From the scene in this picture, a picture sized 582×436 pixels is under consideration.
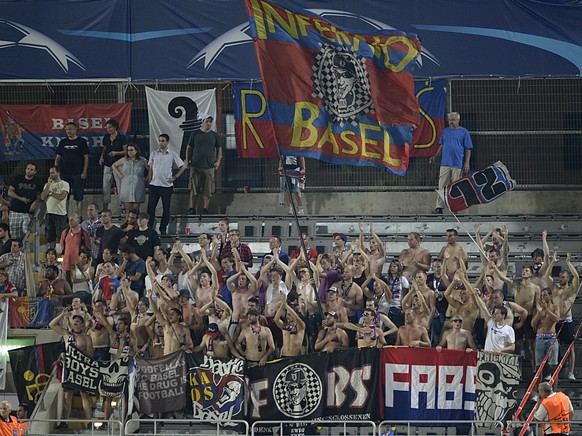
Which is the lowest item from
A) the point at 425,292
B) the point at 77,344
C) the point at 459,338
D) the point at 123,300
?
the point at 77,344

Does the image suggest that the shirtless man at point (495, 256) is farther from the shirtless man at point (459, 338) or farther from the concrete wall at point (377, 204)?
the concrete wall at point (377, 204)

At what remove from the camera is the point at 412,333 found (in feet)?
68.9

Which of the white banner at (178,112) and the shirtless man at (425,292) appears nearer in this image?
the shirtless man at (425,292)

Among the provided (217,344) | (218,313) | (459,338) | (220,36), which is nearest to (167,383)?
(217,344)

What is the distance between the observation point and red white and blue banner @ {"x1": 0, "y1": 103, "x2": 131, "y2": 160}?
27.9 m

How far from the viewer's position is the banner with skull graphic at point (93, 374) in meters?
21.1

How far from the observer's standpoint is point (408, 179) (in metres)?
28.0

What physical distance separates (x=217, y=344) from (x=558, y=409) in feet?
18.1

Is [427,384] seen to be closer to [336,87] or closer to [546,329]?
[546,329]

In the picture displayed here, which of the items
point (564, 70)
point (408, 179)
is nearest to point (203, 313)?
point (408, 179)

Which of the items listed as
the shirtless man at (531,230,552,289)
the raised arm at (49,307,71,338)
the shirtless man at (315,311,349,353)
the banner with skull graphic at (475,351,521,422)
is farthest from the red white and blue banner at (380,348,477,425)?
the raised arm at (49,307,71,338)

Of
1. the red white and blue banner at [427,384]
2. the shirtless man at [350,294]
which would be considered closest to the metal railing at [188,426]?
the red white and blue banner at [427,384]

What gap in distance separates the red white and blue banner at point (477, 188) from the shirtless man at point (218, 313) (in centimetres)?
476

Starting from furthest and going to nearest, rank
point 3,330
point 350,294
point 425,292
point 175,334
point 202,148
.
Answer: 1. point 202,148
2. point 3,330
3. point 350,294
4. point 425,292
5. point 175,334
